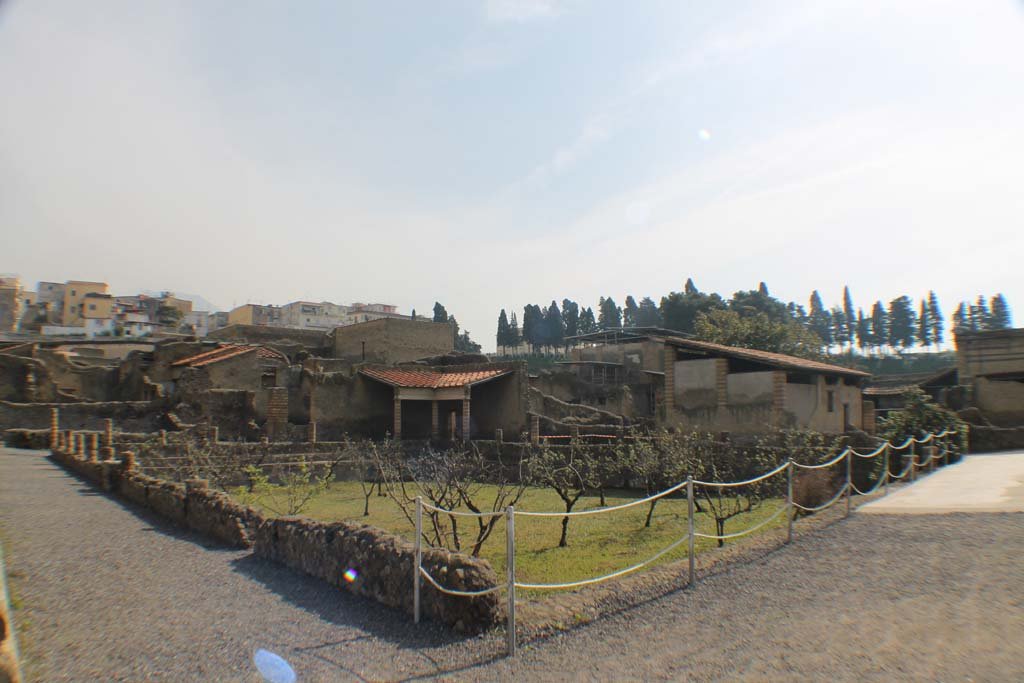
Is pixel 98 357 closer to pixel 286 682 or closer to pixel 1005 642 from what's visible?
pixel 286 682

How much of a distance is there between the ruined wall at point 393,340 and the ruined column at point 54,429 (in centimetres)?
1710

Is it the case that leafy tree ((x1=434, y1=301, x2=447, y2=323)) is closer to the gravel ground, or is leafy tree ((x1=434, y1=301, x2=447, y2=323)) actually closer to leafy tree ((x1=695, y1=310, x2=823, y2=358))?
leafy tree ((x1=695, y1=310, x2=823, y2=358))

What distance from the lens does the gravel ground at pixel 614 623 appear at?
16.0ft

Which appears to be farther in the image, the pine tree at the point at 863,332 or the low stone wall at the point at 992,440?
the pine tree at the point at 863,332

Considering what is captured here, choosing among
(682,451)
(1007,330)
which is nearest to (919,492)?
(682,451)

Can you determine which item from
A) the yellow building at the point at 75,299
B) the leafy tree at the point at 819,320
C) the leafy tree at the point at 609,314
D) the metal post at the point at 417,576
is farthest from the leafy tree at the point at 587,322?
the metal post at the point at 417,576

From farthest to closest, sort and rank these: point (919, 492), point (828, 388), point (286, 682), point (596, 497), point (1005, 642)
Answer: point (828, 388) → point (596, 497) → point (919, 492) → point (1005, 642) → point (286, 682)

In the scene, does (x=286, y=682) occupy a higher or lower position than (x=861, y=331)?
lower

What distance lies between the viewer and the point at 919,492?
12500 mm

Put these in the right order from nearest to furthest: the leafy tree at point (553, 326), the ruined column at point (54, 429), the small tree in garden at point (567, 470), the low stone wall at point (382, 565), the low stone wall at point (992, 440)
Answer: the low stone wall at point (382, 565), the small tree in garden at point (567, 470), the low stone wall at point (992, 440), the ruined column at point (54, 429), the leafy tree at point (553, 326)

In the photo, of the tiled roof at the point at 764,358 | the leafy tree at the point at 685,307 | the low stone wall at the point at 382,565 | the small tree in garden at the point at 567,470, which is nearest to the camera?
the low stone wall at the point at 382,565

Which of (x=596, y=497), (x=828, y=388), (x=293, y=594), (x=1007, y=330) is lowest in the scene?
(x=596, y=497)

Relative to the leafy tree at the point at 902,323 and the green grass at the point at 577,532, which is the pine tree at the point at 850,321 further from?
the green grass at the point at 577,532

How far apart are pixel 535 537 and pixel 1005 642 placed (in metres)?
8.34
